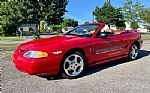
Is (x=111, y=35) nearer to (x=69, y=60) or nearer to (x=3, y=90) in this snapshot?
(x=69, y=60)

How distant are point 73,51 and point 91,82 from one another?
2.99 ft

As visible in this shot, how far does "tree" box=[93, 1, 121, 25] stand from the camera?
45.4m

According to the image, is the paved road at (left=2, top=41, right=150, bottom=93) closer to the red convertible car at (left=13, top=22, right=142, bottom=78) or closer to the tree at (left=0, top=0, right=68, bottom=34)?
the red convertible car at (left=13, top=22, right=142, bottom=78)

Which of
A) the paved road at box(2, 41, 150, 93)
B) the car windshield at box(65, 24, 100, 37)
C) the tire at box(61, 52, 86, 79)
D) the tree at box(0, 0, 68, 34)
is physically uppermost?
the tree at box(0, 0, 68, 34)

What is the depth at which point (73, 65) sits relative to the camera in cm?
579

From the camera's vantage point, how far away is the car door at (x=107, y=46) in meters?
6.23

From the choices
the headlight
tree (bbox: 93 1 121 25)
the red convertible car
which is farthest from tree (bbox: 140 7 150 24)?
the headlight

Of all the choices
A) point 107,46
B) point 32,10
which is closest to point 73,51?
point 107,46

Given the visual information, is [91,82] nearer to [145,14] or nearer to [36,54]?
[36,54]

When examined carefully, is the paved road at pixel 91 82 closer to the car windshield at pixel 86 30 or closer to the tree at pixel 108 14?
the car windshield at pixel 86 30

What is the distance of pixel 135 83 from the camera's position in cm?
520

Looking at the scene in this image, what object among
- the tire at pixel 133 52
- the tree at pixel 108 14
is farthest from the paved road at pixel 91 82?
the tree at pixel 108 14

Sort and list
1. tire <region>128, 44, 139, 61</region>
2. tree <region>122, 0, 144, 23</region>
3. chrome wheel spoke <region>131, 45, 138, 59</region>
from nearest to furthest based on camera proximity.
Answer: tire <region>128, 44, 139, 61</region> → chrome wheel spoke <region>131, 45, 138, 59</region> → tree <region>122, 0, 144, 23</region>

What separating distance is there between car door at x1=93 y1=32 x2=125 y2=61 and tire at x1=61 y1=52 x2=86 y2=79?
1.59 ft
